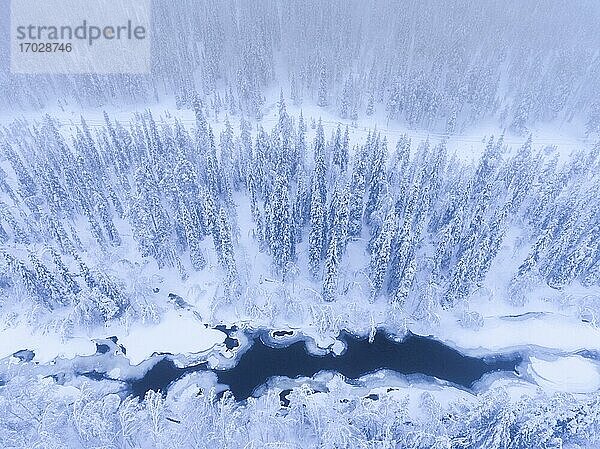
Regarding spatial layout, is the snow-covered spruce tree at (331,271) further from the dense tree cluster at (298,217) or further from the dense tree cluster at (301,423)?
the dense tree cluster at (301,423)

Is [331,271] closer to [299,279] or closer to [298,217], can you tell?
[299,279]

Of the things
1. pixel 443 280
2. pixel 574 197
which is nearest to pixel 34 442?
pixel 443 280

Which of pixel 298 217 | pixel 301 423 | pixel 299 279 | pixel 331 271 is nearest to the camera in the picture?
pixel 301 423

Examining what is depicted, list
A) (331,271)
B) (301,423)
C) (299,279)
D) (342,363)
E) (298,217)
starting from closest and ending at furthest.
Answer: (301,423) < (342,363) < (331,271) < (299,279) < (298,217)

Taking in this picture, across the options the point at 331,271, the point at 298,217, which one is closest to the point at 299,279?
the point at 331,271

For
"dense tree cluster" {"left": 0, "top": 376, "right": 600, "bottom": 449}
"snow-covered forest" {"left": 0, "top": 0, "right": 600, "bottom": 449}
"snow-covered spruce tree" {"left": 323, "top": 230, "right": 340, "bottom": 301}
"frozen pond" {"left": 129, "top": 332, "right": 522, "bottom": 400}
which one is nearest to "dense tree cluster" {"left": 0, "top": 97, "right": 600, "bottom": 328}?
"snow-covered spruce tree" {"left": 323, "top": 230, "right": 340, "bottom": 301}

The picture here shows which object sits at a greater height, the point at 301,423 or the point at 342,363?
the point at 301,423

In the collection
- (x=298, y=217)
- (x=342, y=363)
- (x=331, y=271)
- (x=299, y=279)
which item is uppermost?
(x=298, y=217)

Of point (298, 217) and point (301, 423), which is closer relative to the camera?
point (301, 423)

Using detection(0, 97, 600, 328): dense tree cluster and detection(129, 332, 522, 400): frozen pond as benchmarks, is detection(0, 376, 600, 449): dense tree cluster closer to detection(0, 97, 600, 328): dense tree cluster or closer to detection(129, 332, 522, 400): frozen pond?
detection(129, 332, 522, 400): frozen pond
